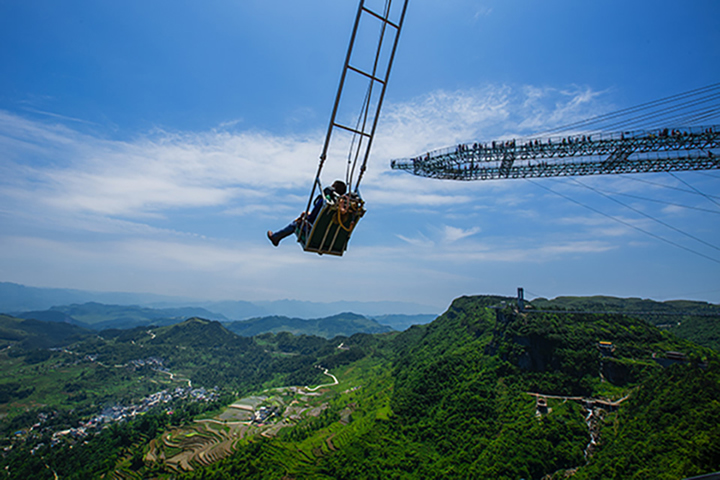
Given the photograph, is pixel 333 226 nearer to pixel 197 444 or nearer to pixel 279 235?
pixel 279 235

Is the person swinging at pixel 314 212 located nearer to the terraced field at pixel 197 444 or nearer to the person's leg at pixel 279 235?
the person's leg at pixel 279 235

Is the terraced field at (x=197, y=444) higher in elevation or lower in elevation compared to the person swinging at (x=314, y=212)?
lower

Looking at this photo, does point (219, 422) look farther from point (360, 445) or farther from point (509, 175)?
point (509, 175)

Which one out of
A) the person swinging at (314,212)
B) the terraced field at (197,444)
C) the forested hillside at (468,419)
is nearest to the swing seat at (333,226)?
the person swinging at (314,212)

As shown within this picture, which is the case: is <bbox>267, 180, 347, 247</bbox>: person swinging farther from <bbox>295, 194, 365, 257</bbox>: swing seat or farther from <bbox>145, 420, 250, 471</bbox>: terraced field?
<bbox>145, 420, 250, 471</bbox>: terraced field

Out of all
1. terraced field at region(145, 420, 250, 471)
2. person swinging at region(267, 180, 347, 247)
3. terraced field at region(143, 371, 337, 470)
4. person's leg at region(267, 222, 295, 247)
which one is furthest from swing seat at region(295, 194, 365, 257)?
terraced field at region(145, 420, 250, 471)

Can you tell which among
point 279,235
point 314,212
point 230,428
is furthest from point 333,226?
A: point 230,428

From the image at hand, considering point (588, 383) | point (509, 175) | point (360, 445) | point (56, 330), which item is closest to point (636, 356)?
point (588, 383)
